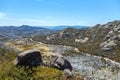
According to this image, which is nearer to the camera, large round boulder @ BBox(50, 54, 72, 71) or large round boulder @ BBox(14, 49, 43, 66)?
large round boulder @ BBox(14, 49, 43, 66)

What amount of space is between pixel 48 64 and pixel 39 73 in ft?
54.7

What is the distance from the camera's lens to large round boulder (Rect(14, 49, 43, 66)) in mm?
81762

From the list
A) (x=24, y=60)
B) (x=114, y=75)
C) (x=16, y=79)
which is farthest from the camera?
(x=114, y=75)

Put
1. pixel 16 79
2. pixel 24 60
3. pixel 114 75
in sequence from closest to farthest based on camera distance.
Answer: pixel 16 79, pixel 24 60, pixel 114 75

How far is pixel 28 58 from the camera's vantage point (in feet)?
272

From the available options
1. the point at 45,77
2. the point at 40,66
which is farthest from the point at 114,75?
the point at 45,77

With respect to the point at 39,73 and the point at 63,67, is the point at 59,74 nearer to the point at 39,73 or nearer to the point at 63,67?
the point at 39,73

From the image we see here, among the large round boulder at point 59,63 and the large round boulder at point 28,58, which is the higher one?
the large round boulder at point 28,58

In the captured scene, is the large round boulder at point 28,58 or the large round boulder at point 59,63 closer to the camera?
the large round boulder at point 28,58

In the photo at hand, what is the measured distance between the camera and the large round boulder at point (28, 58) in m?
81.8

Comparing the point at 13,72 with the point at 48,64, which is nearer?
the point at 13,72

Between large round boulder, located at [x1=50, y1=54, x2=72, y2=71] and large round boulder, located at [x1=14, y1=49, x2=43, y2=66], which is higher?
large round boulder, located at [x1=14, y1=49, x2=43, y2=66]

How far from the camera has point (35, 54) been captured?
8469 cm

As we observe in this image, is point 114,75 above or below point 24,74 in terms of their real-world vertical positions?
below
